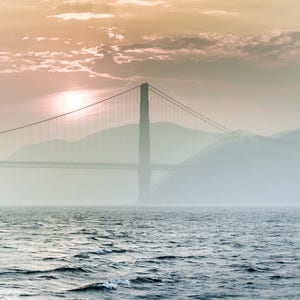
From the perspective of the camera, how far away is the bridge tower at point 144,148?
16788 centimetres

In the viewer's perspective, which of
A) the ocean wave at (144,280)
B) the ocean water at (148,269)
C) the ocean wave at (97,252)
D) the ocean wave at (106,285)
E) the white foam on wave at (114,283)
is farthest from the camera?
the ocean wave at (97,252)

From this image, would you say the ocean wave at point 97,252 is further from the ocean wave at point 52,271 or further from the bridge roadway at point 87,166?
the bridge roadway at point 87,166

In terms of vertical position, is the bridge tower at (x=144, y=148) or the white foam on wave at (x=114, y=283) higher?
the bridge tower at (x=144, y=148)

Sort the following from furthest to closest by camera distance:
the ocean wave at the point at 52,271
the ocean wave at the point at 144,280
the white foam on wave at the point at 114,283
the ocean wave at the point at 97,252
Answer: the ocean wave at the point at 97,252
the ocean wave at the point at 52,271
the ocean wave at the point at 144,280
the white foam on wave at the point at 114,283

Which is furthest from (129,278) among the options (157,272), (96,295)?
(96,295)

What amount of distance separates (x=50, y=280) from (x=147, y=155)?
462 feet

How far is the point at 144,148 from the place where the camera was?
570 feet

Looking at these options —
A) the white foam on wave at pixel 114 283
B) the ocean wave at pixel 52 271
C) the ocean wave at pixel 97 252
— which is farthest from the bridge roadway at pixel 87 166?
the white foam on wave at pixel 114 283

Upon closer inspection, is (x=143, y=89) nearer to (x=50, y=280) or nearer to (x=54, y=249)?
(x=54, y=249)

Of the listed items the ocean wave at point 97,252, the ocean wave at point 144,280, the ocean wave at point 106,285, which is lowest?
the ocean wave at point 106,285

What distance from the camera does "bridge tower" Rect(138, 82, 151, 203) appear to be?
168 metres

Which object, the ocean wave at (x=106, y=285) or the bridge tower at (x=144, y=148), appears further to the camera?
the bridge tower at (x=144, y=148)

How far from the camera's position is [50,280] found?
29.5m

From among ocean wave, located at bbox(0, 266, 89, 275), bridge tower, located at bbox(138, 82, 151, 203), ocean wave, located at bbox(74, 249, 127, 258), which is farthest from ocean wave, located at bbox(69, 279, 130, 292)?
bridge tower, located at bbox(138, 82, 151, 203)
